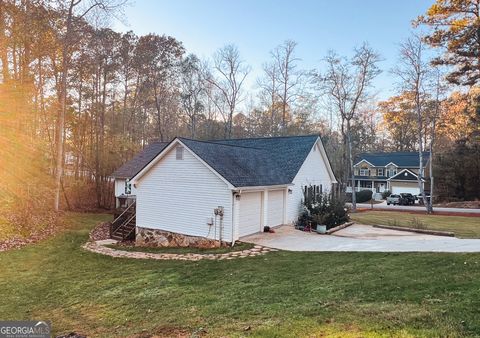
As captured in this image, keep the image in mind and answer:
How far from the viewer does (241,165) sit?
593 inches

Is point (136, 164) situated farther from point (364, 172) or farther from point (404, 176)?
point (364, 172)

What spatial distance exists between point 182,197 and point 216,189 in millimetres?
1855

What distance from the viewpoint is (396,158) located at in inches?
1858

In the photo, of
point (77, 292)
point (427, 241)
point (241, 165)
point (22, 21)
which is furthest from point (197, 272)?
point (22, 21)

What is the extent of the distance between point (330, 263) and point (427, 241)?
556 centimetres

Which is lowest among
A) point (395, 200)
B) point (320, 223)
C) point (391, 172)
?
point (395, 200)

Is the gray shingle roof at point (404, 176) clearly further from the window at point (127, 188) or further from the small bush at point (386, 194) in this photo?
the window at point (127, 188)

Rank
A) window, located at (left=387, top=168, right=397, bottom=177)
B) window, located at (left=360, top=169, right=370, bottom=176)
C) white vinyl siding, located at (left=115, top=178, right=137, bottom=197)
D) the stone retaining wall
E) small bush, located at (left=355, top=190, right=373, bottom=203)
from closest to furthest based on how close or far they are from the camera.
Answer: the stone retaining wall → white vinyl siding, located at (left=115, top=178, right=137, bottom=197) → small bush, located at (left=355, top=190, right=373, bottom=203) → window, located at (left=387, top=168, right=397, bottom=177) → window, located at (left=360, top=169, right=370, bottom=176)

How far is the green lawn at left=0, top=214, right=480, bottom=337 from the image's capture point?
482 centimetres

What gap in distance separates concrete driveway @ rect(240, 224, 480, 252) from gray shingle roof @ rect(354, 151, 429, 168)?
32631 millimetres

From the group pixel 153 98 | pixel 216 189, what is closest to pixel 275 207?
pixel 216 189

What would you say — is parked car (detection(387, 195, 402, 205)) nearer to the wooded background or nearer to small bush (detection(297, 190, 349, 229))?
the wooded background

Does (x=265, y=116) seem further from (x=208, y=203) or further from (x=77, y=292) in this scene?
(x=77, y=292)

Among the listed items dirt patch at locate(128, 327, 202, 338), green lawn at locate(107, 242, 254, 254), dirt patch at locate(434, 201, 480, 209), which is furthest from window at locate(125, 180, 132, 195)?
dirt patch at locate(434, 201, 480, 209)
